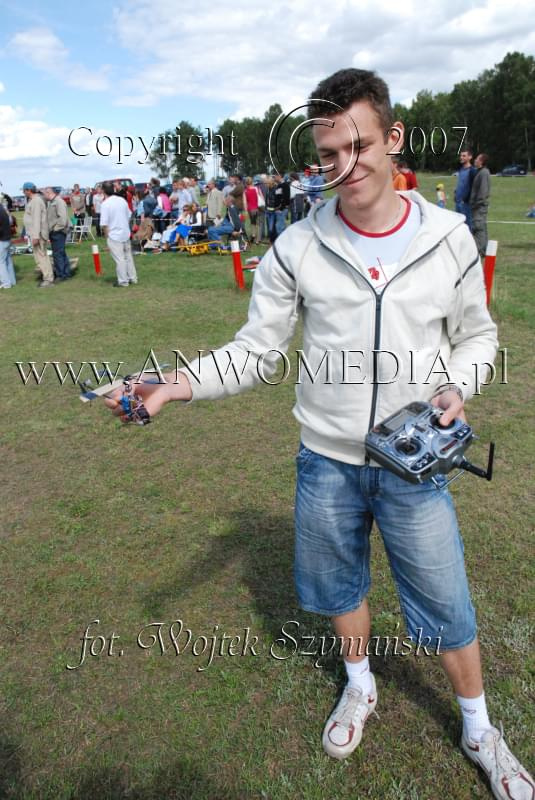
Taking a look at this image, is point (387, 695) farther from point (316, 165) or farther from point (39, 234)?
point (39, 234)

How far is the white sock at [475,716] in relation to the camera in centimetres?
222

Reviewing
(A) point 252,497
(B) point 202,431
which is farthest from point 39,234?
(A) point 252,497

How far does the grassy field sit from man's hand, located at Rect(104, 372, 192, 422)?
64.3 inches

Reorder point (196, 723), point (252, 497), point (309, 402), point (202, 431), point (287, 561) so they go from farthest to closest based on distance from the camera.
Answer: point (202, 431), point (252, 497), point (287, 561), point (196, 723), point (309, 402)

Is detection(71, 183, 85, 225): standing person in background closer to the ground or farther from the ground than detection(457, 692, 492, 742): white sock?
farther from the ground

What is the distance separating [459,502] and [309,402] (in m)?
2.40

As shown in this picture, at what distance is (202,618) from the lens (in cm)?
323

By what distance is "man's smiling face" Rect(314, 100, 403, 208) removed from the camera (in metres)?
1.73

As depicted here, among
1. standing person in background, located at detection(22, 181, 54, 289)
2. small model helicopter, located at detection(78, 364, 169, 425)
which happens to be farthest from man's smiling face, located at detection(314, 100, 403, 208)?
standing person in background, located at detection(22, 181, 54, 289)

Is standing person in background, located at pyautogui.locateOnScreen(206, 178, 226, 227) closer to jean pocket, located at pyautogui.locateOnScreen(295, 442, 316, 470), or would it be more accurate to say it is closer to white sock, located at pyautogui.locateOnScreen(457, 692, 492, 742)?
jean pocket, located at pyautogui.locateOnScreen(295, 442, 316, 470)

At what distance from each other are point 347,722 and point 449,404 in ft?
4.72

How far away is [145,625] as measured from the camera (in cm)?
321

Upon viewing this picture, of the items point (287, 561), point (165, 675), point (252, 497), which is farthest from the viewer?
point (252, 497)

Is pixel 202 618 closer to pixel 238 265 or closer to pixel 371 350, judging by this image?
pixel 371 350
